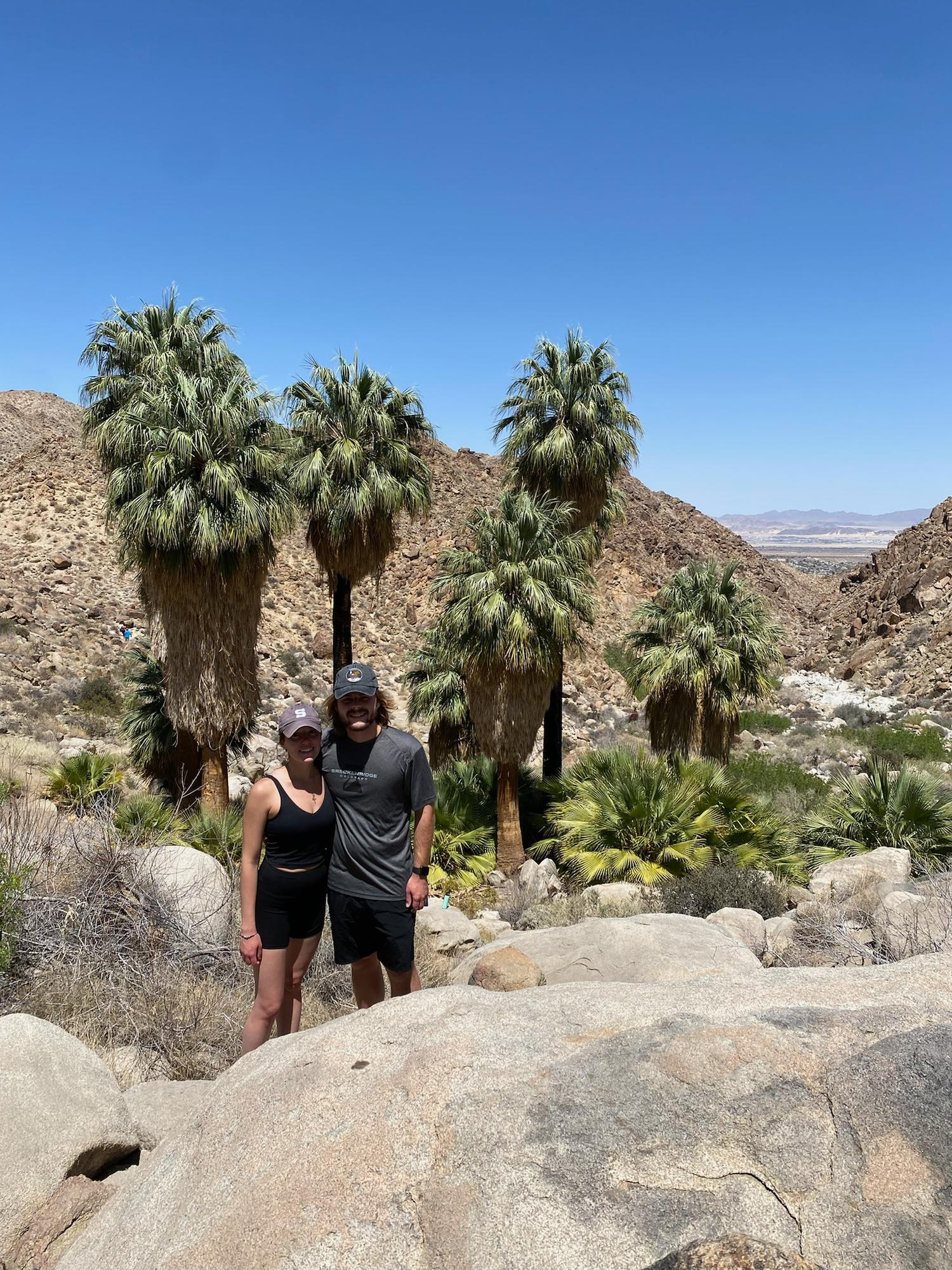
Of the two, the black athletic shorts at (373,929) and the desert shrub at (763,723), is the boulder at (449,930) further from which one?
the desert shrub at (763,723)

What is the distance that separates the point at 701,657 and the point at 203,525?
376 inches

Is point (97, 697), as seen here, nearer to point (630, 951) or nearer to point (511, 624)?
point (511, 624)

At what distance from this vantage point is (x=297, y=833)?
400 centimetres

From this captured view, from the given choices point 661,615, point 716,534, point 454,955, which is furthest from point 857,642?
point 454,955

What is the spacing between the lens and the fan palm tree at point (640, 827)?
37.8 ft

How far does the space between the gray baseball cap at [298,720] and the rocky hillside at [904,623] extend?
33.1 m

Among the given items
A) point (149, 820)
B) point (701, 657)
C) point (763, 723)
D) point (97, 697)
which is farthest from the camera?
point (763, 723)

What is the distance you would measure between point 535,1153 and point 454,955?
635 centimetres

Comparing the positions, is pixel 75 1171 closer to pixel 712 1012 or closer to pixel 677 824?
pixel 712 1012

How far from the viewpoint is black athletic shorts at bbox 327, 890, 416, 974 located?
4.11 metres

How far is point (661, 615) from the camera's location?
56.6 ft

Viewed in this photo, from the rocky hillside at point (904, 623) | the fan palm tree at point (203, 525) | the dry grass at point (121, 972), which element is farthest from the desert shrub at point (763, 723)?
the dry grass at point (121, 972)

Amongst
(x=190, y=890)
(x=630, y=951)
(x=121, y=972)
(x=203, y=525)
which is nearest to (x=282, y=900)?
(x=121, y=972)

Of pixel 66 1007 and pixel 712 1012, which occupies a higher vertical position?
pixel 712 1012
